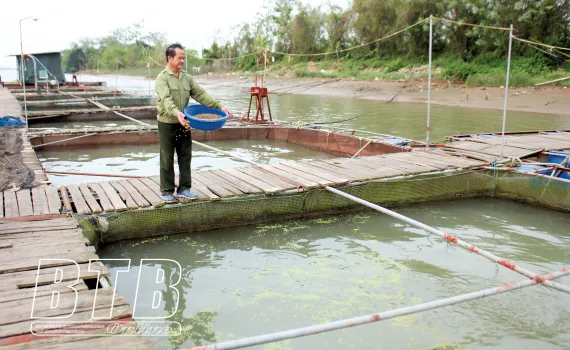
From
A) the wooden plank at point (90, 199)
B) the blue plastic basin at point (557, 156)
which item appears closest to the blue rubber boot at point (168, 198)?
the wooden plank at point (90, 199)

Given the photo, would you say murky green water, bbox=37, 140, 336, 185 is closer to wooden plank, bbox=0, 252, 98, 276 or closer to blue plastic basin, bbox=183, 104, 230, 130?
blue plastic basin, bbox=183, 104, 230, 130

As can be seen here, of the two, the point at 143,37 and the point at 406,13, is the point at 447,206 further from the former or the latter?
the point at 143,37

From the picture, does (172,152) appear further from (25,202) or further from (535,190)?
(535,190)

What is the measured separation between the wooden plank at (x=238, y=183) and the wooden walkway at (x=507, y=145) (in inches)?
136

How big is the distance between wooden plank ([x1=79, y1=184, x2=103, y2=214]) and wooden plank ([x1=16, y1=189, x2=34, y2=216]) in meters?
0.51

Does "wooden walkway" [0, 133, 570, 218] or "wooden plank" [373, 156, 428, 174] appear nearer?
"wooden walkway" [0, 133, 570, 218]

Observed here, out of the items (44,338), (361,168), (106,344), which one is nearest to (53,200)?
(44,338)

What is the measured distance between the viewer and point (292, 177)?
6.00 meters

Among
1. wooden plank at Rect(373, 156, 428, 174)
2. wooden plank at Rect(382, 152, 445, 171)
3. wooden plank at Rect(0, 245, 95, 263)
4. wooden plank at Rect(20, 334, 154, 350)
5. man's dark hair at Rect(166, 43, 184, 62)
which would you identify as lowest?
wooden plank at Rect(20, 334, 154, 350)

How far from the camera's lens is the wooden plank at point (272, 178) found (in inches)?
221

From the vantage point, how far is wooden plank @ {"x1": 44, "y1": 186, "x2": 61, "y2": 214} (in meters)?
4.62

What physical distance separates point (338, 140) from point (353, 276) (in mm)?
5706

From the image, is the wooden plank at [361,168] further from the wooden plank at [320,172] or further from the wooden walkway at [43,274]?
the wooden walkway at [43,274]

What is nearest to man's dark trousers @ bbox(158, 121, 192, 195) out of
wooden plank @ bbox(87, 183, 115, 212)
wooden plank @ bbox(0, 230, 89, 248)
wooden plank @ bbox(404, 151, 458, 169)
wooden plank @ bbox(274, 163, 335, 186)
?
wooden plank @ bbox(87, 183, 115, 212)
